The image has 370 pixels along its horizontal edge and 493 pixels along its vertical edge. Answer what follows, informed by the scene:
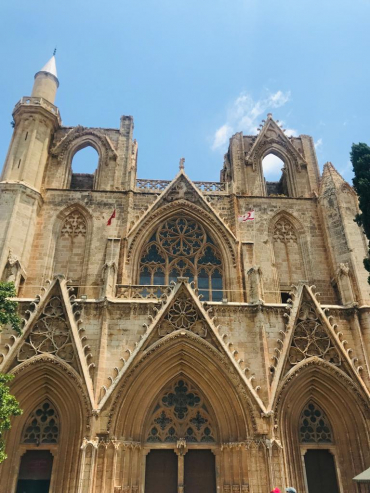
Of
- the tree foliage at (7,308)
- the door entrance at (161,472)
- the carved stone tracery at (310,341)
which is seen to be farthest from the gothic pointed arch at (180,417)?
the tree foliage at (7,308)

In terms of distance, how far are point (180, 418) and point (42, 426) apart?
4427mm

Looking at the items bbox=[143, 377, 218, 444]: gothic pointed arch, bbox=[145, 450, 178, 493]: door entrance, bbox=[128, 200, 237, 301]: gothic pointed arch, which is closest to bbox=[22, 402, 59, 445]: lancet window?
bbox=[143, 377, 218, 444]: gothic pointed arch

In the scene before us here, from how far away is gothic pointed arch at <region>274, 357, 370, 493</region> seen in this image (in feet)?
39.6

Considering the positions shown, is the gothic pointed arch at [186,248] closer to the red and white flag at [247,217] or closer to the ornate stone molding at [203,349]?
the red and white flag at [247,217]

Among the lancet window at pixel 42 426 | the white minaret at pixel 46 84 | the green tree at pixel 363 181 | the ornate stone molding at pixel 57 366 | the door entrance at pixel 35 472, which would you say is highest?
the white minaret at pixel 46 84

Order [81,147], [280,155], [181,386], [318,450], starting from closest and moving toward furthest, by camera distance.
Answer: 1. [318,450]
2. [181,386]
3. [81,147]
4. [280,155]

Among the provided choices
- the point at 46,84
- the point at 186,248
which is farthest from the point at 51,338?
the point at 46,84

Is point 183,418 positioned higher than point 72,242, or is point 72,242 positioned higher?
point 72,242

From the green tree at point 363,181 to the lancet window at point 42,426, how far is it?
11.0 metres

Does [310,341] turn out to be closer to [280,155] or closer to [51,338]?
[51,338]

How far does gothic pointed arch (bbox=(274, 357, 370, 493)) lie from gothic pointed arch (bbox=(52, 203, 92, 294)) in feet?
29.5

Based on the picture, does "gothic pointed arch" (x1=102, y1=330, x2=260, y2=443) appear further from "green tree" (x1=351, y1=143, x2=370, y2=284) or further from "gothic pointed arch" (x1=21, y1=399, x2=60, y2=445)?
"green tree" (x1=351, y1=143, x2=370, y2=284)

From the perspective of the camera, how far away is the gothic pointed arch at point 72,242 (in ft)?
53.6

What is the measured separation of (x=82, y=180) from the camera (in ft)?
67.9
